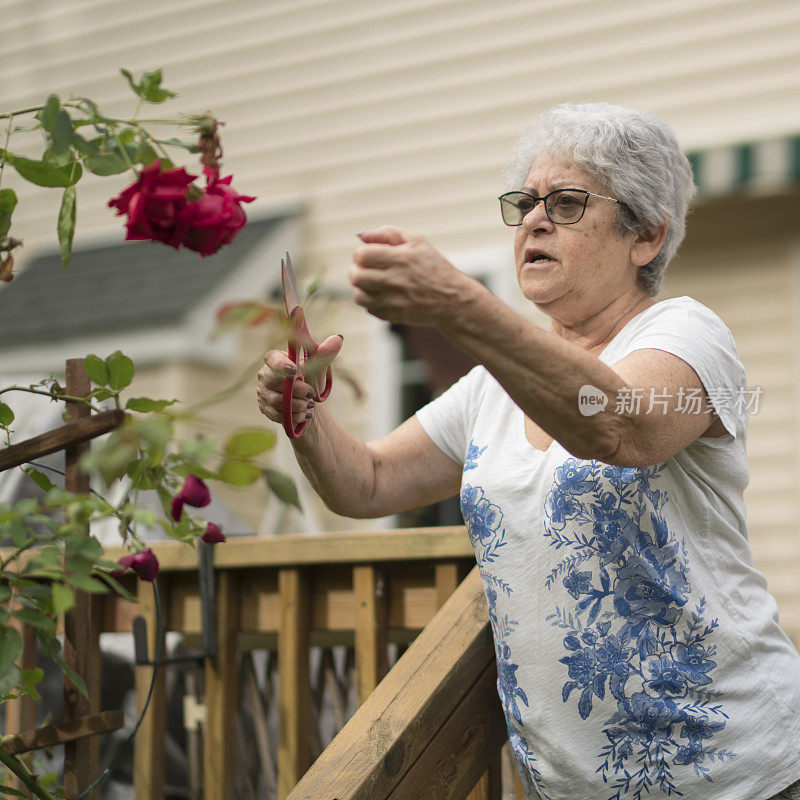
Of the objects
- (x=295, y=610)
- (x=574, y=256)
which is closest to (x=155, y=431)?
(x=574, y=256)

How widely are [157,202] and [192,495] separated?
1.12 ft

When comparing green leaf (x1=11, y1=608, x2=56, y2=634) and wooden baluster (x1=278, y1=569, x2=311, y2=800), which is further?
wooden baluster (x1=278, y1=569, x2=311, y2=800)

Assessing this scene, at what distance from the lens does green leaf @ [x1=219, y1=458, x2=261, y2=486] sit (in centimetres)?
98

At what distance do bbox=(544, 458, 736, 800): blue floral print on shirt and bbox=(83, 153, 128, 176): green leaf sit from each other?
770mm

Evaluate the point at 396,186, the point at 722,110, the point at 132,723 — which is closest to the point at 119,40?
the point at 396,186

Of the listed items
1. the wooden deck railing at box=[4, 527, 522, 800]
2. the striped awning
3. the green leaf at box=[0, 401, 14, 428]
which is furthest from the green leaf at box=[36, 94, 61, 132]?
the striped awning

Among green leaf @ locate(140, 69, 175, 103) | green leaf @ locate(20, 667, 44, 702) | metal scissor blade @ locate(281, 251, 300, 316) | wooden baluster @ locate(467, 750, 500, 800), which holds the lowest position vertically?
wooden baluster @ locate(467, 750, 500, 800)

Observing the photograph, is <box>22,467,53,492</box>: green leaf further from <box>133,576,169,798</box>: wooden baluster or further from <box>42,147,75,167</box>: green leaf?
<box>133,576,169,798</box>: wooden baluster

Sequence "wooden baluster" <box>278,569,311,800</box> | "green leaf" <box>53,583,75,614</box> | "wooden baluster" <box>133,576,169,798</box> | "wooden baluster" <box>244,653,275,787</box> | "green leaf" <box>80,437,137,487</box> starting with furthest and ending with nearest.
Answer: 1. "wooden baluster" <box>244,653,275,787</box>
2. "wooden baluster" <box>133,576,169,798</box>
3. "wooden baluster" <box>278,569,311,800</box>
4. "green leaf" <box>53,583,75,614</box>
5. "green leaf" <box>80,437,137,487</box>

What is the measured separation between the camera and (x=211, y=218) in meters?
1.21

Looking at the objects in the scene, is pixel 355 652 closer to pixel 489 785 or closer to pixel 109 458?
pixel 489 785

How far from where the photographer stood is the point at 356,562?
1.99 meters

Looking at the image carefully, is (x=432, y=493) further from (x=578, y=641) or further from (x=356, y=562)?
(x=578, y=641)

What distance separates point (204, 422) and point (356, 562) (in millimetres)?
1135
